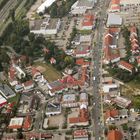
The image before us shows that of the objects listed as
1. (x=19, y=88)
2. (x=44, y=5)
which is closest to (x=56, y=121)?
(x=19, y=88)

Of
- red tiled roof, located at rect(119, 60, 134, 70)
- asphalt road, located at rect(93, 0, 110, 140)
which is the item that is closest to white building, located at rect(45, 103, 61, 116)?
asphalt road, located at rect(93, 0, 110, 140)

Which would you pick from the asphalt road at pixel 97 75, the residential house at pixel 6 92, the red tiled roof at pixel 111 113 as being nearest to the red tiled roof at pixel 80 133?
the asphalt road at pixel 97 75

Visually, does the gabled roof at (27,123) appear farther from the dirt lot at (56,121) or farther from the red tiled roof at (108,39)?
the red tiled roof at (108,39)

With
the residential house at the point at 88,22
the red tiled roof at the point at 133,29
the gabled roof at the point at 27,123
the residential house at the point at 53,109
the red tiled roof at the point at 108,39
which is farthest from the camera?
the residential house at the point at 88,22

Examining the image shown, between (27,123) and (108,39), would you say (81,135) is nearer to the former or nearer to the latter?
(27,123)

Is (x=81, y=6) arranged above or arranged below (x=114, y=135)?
above
